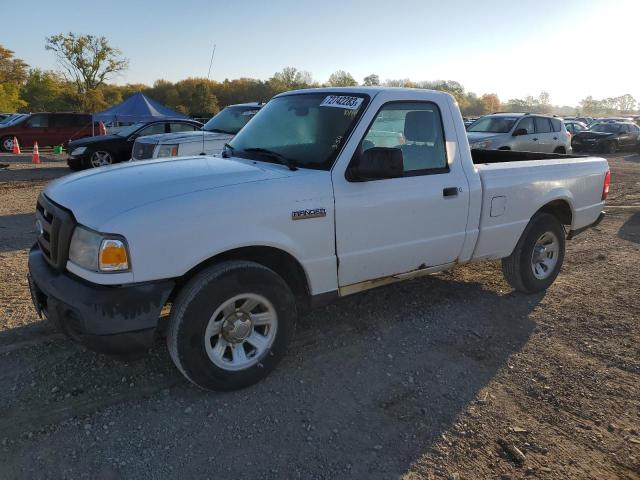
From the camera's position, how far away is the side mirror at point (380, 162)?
332 cm

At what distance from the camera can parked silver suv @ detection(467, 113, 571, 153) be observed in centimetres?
1342

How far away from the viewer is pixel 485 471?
2646mm

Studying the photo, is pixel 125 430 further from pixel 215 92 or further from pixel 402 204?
pixel 215 92

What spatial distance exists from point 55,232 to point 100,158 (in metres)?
11.0

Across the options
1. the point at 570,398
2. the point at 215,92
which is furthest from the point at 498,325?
the point at 215,92

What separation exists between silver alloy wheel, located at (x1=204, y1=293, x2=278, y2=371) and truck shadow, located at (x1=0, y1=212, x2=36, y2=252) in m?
4.34

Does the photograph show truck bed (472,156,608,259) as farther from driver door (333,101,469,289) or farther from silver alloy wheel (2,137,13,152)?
silver alloy wheel (2,137,13,152)

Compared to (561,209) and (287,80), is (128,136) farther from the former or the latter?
(287,80)

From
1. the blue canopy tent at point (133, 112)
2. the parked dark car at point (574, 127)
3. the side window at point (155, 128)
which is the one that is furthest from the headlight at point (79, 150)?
the parked dark car at point (574, 127)

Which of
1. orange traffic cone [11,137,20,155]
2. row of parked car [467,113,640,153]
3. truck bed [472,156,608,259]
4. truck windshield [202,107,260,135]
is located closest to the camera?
truck bed [472,156,608,259]

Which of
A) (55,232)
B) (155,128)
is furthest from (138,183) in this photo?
(155,128)

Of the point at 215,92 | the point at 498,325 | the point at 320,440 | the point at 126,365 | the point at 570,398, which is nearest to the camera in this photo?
the point at 320,440

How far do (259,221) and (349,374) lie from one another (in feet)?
4.30

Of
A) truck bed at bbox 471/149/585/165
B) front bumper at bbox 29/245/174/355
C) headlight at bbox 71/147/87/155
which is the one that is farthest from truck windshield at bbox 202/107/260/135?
front bumper at bbox 29/245/174/355
